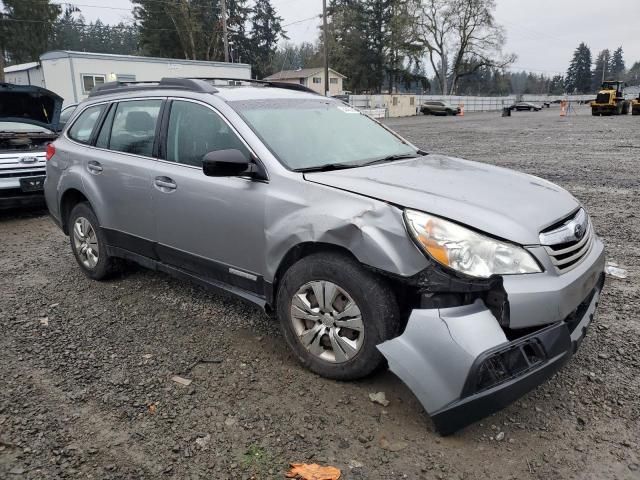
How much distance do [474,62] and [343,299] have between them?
71099mm

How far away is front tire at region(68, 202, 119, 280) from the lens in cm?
467

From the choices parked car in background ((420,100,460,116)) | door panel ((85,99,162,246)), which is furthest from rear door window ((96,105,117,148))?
parked car in background ((420,100,460,116))

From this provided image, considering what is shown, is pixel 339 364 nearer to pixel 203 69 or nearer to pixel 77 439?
pixel 77 439

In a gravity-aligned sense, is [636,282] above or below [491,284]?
below

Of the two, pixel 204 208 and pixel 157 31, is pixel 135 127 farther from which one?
pixel 157 31

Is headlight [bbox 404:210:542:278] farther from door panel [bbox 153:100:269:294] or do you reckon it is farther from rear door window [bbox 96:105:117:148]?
rear door window [bbox 96:105:117:148]

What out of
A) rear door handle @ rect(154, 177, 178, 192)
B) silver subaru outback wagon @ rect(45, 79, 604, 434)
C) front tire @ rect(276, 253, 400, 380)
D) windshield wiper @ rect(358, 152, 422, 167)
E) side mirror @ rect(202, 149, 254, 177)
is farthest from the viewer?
rear door handle @ rect(154, 177, 178, 192)

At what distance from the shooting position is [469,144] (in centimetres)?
1684

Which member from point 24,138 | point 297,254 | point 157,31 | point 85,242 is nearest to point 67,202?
point 85,242

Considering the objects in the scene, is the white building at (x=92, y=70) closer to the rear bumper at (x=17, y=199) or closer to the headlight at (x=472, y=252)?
the rear bumper at (x=17, y=199)

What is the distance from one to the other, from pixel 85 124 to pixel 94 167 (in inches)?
27.0

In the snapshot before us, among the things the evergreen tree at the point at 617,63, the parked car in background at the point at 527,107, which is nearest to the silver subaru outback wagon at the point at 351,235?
the parked car in background at the point at 527,107

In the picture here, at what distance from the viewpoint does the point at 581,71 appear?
108688 mm

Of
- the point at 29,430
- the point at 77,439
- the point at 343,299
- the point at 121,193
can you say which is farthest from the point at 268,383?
the point at 121,193
